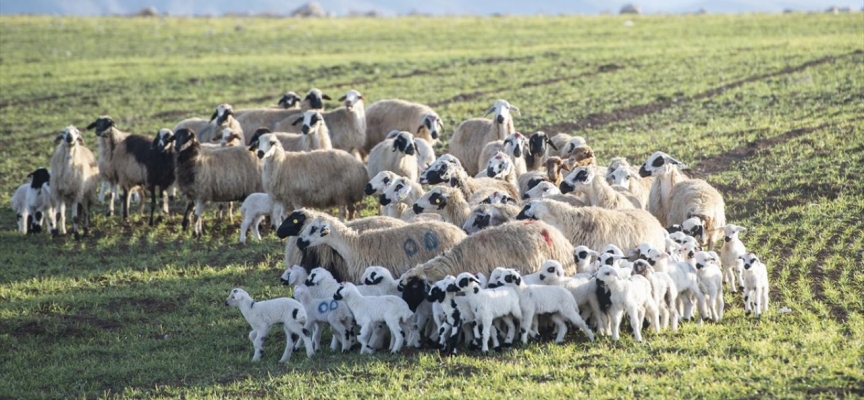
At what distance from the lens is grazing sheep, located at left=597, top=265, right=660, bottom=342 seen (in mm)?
9500

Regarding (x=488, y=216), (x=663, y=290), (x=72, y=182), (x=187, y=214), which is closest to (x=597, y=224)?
(x=488, y=216)

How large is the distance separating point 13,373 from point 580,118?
55.6 ft

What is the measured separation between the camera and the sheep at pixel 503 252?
1030 centimetres

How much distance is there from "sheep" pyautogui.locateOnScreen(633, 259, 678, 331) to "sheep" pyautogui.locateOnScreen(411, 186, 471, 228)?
335cm

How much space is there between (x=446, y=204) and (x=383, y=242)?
1944mm

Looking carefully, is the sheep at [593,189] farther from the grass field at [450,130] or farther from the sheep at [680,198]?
the grass field at [450,130]

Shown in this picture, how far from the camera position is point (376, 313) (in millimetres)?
9648

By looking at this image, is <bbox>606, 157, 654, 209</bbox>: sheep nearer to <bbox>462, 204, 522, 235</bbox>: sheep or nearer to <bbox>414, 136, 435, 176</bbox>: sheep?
<bbox>462, 204, 522, 235</bbox>: sheep

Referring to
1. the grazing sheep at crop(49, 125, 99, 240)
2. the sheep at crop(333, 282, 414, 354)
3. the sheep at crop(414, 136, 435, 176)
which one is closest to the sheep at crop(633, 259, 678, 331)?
the sheep at crop(333, 282, 414, 354)

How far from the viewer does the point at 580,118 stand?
24641mm

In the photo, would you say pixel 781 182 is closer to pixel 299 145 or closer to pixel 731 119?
pixel 731 119

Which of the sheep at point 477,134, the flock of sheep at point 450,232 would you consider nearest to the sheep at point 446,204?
the flock of sheep at point 450,232

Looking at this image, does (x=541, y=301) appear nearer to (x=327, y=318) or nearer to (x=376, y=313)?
(x=376, y=313)

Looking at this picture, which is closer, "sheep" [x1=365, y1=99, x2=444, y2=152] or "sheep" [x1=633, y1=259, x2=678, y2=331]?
"sheep" [x1=633, y1=259, x2=678, y2=331]
